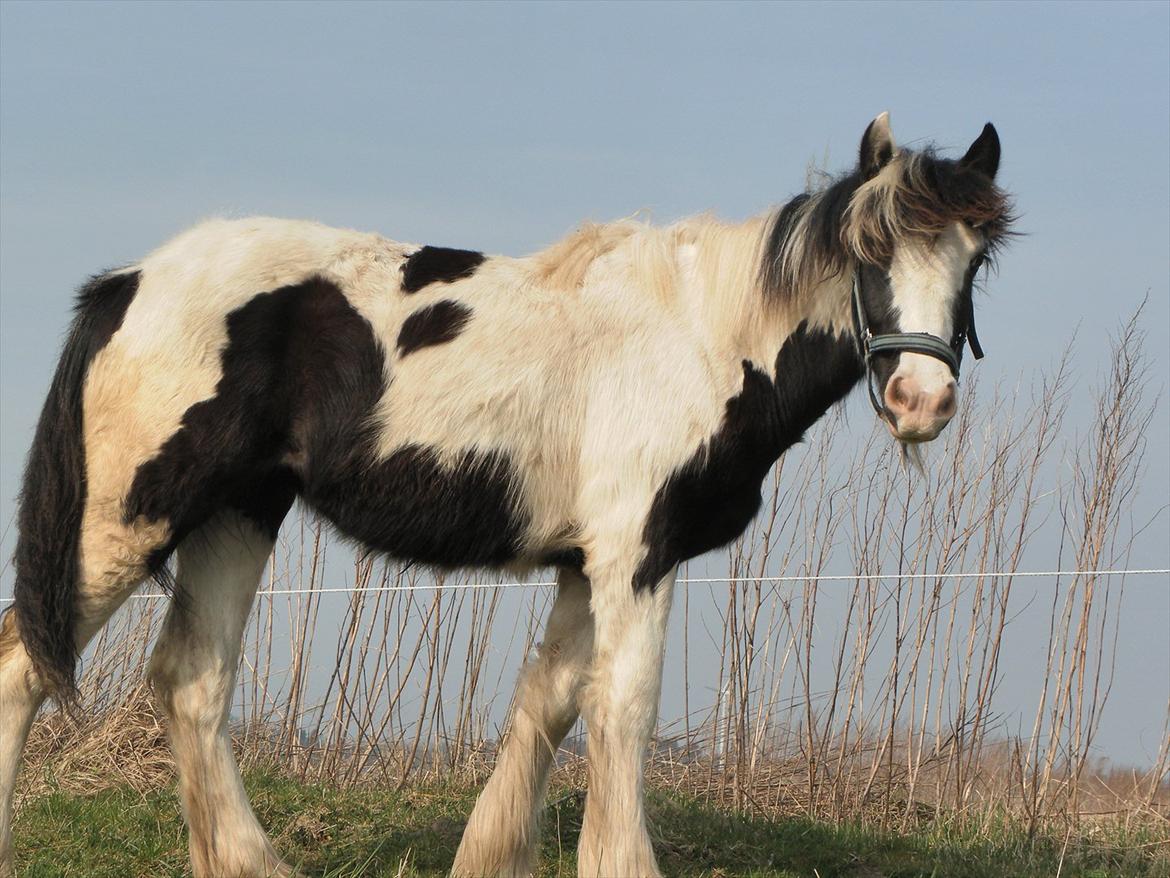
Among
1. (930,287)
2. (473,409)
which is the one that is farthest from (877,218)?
(473,409)

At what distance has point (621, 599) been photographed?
3598 mm

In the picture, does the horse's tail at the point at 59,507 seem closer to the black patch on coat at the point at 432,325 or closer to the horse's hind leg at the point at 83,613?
the horse's hind leg at the point at 83,613

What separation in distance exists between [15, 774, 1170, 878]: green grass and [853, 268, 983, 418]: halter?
1.95 m

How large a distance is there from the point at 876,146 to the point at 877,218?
0.33 metres

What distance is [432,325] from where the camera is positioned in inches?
147

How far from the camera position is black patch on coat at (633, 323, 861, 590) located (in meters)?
3.63

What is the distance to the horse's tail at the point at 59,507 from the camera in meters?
3.57

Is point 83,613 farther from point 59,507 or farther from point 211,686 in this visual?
point 211,686

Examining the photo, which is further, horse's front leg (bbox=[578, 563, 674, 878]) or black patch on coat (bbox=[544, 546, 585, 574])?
black patch on coat (bbox=[544, 546, 585, 574])

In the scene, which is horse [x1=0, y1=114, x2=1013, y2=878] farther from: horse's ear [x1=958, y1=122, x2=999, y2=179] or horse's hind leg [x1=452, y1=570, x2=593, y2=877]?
horse's hind leg [x1=452, y1=570, x2=593, y2=877]

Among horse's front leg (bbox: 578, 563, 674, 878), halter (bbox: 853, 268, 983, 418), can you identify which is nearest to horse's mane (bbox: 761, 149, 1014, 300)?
halter (bbox: 853, 268, 983, 418)

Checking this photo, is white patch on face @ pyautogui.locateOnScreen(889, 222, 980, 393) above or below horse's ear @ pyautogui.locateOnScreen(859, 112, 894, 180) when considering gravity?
below

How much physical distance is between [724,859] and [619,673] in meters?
1.47

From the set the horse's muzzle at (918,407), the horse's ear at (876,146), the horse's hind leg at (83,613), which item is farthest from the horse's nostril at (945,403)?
the horse's hind leg at (83,613)
